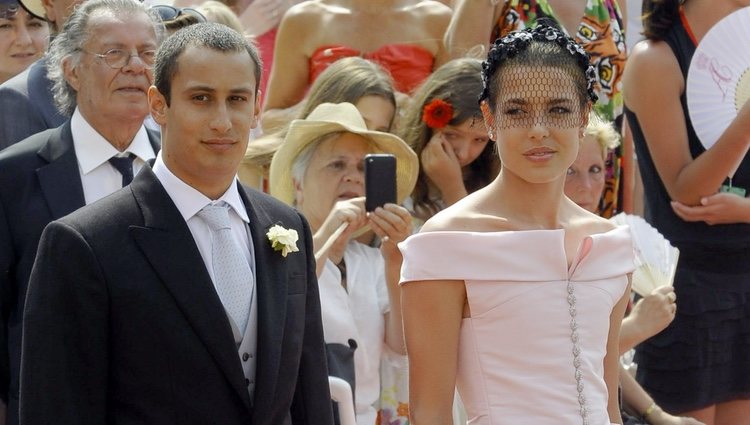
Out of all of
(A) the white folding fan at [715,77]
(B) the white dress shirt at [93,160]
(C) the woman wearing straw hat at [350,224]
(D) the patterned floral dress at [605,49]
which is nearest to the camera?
(B) the white dress shirt at [93,160]

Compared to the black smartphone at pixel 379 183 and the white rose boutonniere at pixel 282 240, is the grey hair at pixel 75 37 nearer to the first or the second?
the black smartphone at pixel 379 183

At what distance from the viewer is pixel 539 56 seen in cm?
362

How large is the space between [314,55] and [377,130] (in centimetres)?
85

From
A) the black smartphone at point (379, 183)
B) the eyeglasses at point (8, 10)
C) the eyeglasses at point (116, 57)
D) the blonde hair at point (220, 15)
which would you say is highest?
the eyeglasses at point (8, 10)

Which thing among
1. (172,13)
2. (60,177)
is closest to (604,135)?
(172,13)

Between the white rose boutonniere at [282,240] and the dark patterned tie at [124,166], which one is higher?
the dark patterned tie at [124,166]

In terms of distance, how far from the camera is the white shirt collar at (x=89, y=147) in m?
4.30

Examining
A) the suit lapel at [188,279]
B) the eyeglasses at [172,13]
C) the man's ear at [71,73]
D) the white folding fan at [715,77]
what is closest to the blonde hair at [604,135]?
the white folding fan at [715,77]

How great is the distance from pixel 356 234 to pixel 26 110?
1.31 meters

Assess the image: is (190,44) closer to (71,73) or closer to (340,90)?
(71,73)

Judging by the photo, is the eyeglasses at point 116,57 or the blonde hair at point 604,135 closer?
the eyeglasses at point 116,57

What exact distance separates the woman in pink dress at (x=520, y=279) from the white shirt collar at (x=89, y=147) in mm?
1231

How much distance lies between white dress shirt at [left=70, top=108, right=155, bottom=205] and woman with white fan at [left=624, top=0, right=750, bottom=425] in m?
2.38

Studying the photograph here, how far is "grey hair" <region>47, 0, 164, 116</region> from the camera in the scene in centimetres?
451
